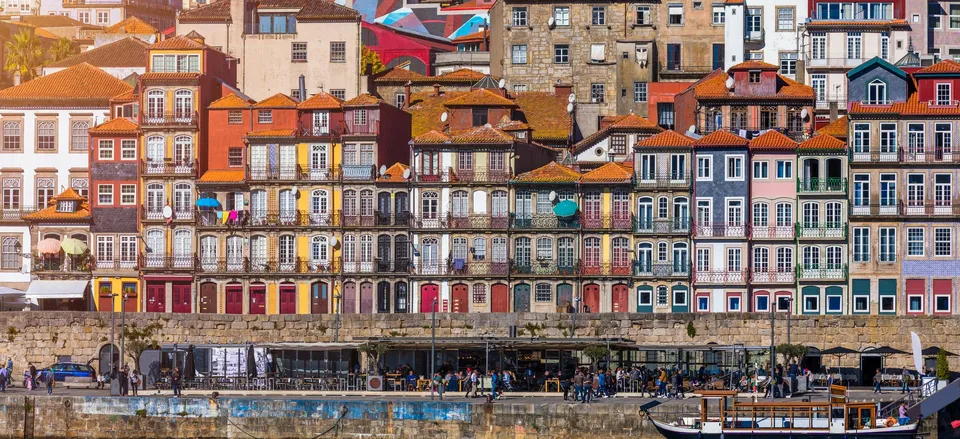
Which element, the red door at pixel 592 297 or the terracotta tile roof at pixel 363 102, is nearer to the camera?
the red door at pixel 592 297

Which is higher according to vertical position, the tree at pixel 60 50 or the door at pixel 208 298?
the tree at pixel 60 50

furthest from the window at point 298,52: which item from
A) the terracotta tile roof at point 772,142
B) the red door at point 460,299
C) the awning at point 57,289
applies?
the terracotta tile roof at point 772,142

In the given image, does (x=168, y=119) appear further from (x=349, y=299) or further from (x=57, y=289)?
(x=349, y=299)

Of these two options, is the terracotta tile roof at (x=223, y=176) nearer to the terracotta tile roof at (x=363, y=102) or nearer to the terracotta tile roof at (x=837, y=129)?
the terracotta tile roof at (x=363, y=102)

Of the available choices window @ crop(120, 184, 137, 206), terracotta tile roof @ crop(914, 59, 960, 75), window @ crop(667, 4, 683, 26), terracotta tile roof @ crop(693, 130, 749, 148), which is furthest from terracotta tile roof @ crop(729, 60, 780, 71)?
window @ crop(120, 184, 137, 206)

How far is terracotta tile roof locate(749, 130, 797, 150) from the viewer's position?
3433 inches

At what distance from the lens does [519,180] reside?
88188 mm

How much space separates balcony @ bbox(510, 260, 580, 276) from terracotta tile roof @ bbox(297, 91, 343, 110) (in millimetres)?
10804

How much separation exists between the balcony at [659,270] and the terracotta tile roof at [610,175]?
3579 mm

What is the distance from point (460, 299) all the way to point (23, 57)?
37287mm

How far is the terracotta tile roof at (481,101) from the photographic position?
3738 inches

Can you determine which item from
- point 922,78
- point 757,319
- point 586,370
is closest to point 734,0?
point 922,78

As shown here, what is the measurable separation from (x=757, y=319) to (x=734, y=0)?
25416 millimetres

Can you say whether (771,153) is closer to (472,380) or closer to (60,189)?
(472,380)
